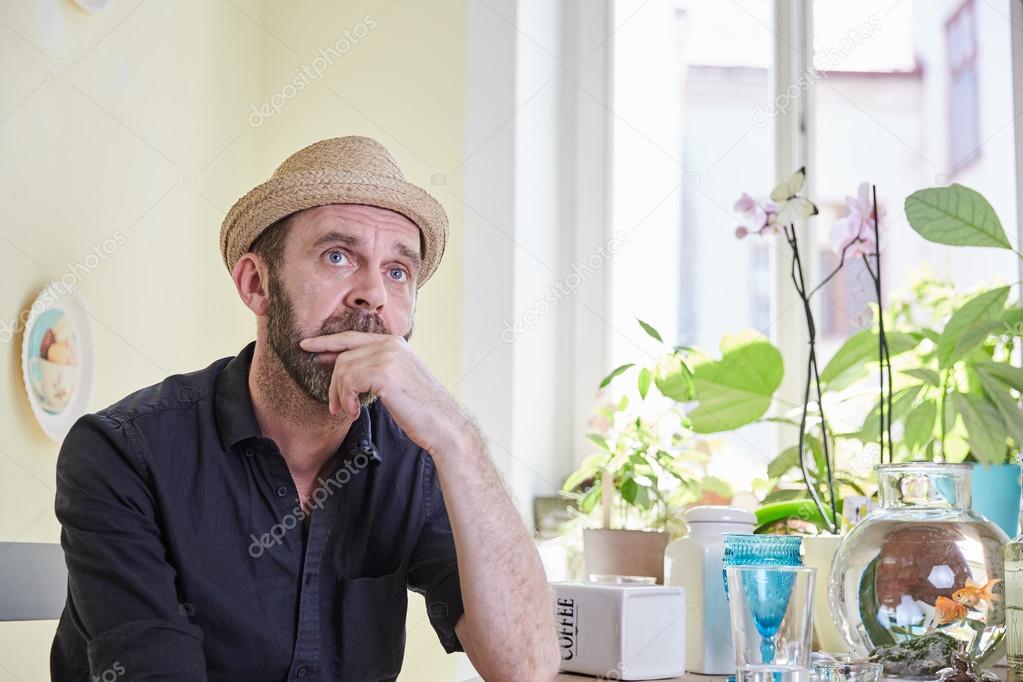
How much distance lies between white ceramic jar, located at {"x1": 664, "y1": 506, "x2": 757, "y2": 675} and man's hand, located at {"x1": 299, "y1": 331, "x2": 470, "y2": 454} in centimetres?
35

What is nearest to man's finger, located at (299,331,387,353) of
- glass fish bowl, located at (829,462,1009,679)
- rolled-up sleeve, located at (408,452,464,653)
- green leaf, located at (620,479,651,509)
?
rolled-up sleeve, located at (408,452,464,653)

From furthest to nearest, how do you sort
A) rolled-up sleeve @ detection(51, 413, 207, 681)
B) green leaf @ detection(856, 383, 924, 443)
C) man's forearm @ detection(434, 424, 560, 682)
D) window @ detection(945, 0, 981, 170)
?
window @ detection(945, 0, 981, 170), green leaf @ detection(856, 383, 924, 443), man's forearm @ detection(434, 424, 560, 682), rolled-up sleeve @ detection(51, 413, 207, 681)

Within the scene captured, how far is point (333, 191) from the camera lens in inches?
51.7

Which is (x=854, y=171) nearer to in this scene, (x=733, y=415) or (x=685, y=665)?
(x=733, y=415)

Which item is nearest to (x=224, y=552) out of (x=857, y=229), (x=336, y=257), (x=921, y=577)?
(x=336, y=257)

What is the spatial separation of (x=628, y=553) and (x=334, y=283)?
596mm

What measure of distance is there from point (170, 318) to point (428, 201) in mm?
726

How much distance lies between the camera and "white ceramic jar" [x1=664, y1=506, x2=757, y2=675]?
1.32 meters

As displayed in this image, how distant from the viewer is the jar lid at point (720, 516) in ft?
4.45

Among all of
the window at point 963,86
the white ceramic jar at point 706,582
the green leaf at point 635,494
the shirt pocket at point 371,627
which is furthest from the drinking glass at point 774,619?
the window at point 963,86

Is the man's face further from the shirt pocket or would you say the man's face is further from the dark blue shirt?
the shirt pocket

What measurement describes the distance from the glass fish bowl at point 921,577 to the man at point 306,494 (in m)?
0.35

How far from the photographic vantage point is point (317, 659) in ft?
3.97

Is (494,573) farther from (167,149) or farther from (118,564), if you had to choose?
(167,149)
